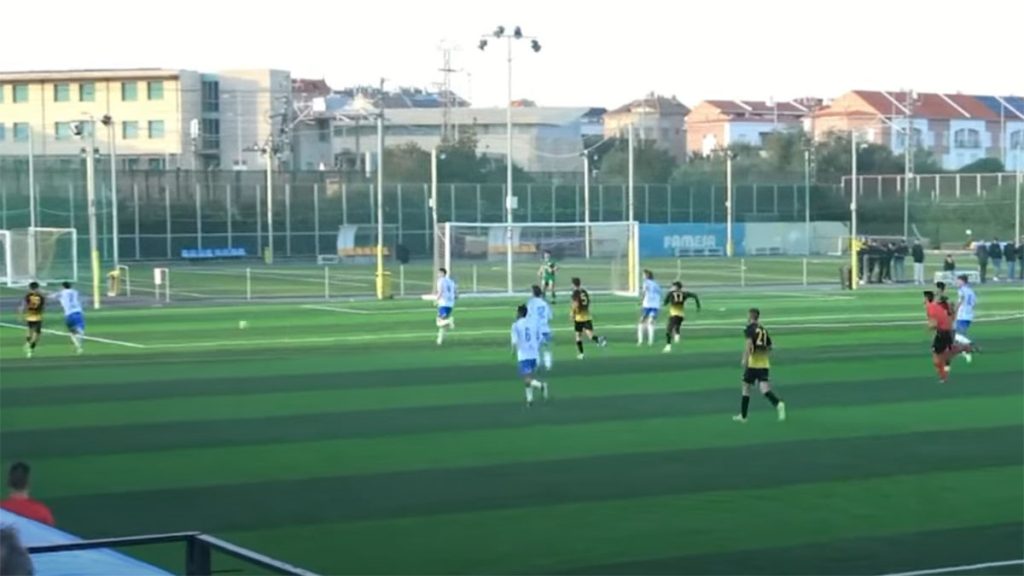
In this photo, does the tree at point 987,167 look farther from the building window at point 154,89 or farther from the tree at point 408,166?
the building window at point 154,89

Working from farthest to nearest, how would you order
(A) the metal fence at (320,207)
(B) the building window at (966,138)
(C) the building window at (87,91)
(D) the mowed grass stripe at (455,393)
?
(B) the building window at (966,138)
(A) the metal fence at (320,207)
(C) the building window at (87,91)
(D) the mowed grass stripe at (455,393)

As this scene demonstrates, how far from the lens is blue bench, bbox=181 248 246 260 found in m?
83.9

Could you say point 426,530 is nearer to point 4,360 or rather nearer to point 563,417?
point 563,417

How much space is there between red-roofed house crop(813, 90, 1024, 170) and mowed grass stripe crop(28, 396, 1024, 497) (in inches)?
5003

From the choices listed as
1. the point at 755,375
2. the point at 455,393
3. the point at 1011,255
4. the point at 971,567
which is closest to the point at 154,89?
the point at 1011,255

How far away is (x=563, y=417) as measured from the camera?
2405 cm

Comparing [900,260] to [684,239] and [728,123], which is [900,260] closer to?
[684,239]

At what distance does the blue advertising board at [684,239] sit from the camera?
281ft

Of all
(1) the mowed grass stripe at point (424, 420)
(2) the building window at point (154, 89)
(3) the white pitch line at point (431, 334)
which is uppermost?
(2) the building window at point (154, 89)

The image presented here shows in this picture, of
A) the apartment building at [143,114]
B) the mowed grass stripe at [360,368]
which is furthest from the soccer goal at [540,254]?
the mowed grass stripe at [360,368]

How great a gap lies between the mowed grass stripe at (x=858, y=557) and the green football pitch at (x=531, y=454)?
40 millimetres

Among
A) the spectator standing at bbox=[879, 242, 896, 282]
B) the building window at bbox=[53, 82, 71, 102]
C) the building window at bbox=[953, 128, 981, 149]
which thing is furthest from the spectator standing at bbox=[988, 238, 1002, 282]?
the building window at bbox=[953, 128, 981, 149]

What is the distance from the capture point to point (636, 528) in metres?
15.8

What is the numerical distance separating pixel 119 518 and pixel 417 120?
126 metres
